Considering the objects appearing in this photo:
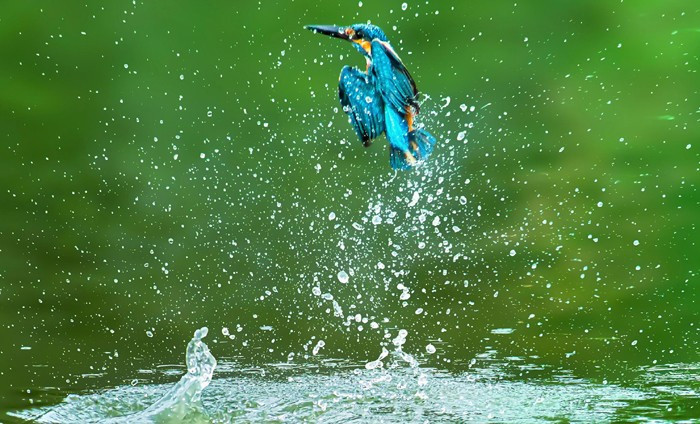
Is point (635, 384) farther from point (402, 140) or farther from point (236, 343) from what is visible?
point (236, 343)

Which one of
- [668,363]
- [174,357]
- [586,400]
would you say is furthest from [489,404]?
[174,357]

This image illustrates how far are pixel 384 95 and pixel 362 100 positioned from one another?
7 centimetres

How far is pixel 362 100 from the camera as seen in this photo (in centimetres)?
233

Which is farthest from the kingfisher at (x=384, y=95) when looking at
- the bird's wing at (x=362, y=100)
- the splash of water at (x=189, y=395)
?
the splash of water at (x=189, y=395)

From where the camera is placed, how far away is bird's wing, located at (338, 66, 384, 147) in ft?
7.54

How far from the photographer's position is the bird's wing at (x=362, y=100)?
2299 millimetres

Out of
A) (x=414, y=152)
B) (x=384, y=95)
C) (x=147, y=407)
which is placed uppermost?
(x=384, y=95)

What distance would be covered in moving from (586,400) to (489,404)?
0.86 feet

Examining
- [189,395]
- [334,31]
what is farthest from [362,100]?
[189,395]

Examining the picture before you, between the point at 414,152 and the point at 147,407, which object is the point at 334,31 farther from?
the point at 147,407

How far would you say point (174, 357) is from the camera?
3.04 metres

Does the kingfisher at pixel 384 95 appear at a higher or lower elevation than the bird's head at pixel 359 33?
lower

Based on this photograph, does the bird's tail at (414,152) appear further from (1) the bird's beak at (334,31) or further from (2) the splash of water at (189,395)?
(2) the splash of water at (189,395)

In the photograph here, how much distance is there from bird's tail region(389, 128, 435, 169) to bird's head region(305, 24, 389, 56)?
24cm
